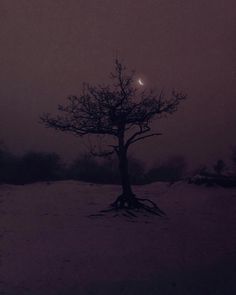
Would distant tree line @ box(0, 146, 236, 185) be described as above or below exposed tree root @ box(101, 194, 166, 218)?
above

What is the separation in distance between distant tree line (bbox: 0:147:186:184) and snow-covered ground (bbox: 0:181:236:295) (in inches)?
220

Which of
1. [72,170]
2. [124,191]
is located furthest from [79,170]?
[124,191]

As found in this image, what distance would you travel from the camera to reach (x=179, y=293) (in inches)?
326

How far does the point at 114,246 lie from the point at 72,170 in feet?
56.8

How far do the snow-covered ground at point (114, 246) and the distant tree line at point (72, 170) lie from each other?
18.4 feet

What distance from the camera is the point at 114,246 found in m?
11.1

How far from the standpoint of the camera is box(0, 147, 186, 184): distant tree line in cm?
2403

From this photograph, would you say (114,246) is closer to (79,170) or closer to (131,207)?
(131,207)

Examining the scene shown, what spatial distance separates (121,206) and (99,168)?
13.4 meters

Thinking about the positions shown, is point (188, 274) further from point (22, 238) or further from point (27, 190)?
point (27, 190)

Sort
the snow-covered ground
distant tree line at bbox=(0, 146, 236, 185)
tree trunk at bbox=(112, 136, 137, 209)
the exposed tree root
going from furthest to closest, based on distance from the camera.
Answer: distant tree line at bbox=(0, 146, 236, 185) → tree trunk at bbox=(112, 136, 137, 209) → the exposed tree root → the snow-covered ground

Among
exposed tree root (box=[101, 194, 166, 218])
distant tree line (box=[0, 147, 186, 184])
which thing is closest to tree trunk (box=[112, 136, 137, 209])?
exposed tree root (box=[101, 194, 166, 218])

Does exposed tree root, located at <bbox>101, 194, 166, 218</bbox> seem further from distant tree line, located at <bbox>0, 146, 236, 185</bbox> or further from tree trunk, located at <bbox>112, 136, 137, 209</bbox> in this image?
distant tree line, located at <bbox>0, 146, 236, 185</bbox>

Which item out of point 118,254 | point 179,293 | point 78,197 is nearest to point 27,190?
point 78,197
